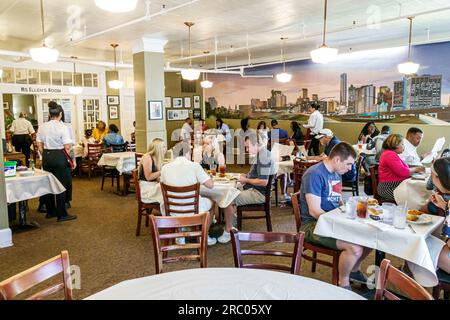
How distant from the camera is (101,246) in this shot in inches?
182

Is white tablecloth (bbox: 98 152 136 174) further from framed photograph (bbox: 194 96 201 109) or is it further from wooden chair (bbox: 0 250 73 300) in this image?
framed photograph (bbox: 194 96 201 109)

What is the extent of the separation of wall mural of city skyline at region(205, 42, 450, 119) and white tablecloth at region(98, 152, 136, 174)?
244 inches

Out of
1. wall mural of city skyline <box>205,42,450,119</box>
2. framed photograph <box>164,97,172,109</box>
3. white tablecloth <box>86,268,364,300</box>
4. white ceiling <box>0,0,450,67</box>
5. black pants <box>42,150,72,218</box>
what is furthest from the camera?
framed photograph <box>164,97,172,109</box>

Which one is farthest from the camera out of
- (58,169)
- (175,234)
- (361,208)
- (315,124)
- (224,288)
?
(315,124)

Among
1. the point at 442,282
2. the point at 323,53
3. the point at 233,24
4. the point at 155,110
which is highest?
the point at 233,24

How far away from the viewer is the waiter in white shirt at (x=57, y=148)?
549 cm

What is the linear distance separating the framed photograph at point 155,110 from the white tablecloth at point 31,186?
3.54 m

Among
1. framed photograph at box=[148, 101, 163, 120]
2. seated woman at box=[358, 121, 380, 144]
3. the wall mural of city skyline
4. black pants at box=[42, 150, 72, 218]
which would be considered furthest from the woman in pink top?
framed photograph at box=[148, 101, 163, 120]

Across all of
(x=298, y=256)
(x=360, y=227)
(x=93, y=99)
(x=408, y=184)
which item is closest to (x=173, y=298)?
(x=298, y=256)

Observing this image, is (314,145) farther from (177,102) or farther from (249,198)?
(177,102)

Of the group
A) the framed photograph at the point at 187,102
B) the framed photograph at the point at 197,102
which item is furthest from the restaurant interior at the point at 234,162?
the framed photograph at the point at 197,102

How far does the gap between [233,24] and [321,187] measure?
193 inches

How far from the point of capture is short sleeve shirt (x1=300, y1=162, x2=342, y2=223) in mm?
3232

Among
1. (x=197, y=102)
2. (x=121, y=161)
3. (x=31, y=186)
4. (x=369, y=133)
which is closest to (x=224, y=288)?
(x=31, y=186)
